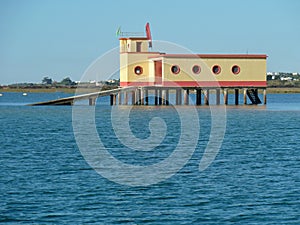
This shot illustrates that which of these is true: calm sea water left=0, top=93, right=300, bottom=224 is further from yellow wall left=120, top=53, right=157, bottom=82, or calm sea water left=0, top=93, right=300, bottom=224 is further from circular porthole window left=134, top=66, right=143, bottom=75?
circular porthole window left=134, top=66, right=143, bottom=75

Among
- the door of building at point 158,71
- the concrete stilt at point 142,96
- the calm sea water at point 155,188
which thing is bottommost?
the calm sea water at point 155,188

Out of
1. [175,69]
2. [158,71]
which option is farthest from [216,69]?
[158,71]

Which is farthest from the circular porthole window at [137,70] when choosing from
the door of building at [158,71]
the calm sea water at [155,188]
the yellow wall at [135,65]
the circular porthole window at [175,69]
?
the calm sea water at [155,188]

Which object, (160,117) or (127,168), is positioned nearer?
(127,168)

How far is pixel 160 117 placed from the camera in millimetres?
60719

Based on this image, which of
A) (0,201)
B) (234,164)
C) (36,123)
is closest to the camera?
(0,201)

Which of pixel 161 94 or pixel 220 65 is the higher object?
pixel 220 65

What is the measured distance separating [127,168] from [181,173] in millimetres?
2281

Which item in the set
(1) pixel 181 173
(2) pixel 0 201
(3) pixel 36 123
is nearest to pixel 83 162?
(1) pixel 181 173

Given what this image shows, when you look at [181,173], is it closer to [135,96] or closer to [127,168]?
[127,168]

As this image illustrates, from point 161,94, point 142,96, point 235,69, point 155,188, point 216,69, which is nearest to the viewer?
point 155,188

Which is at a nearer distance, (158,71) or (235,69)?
(235,69)

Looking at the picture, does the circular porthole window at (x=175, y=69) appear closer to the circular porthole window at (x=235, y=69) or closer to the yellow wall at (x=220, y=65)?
the yellow wall at (x=220, y=65)

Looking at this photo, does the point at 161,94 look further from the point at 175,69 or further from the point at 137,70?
the point at 175,69
